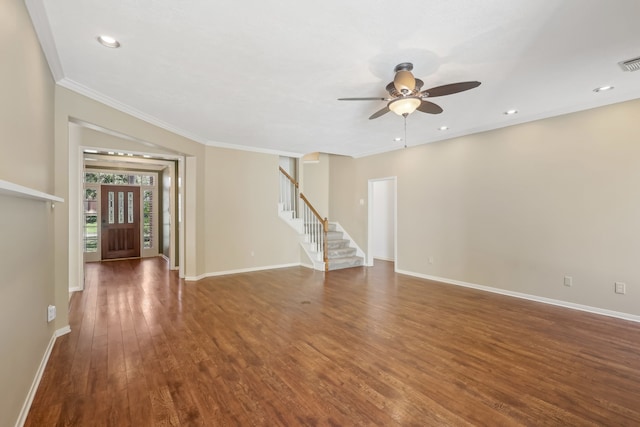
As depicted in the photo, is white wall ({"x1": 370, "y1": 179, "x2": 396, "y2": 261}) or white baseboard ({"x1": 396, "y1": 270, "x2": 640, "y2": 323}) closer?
white baseboard ({"x1": 396, "y1": 270, "x2": 640, "y2": 323})

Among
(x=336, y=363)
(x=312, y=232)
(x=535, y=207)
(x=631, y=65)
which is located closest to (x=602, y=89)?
(x=631, y=65)

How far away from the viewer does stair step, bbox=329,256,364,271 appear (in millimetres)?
6766

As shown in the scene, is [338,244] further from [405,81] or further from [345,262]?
[405,81]

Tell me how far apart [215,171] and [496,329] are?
18.0 ft

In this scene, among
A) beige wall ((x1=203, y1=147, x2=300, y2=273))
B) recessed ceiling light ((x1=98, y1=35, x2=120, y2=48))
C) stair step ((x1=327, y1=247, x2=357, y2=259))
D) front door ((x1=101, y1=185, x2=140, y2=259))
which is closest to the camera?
recessed ceiling light ((x1=98, y1=35, x2=120, y2=48))

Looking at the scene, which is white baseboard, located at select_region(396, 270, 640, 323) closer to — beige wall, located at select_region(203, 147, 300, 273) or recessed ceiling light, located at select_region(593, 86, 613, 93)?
recessed ceiling light, located at select_region(593, 86, 613, 93)

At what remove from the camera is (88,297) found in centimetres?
461

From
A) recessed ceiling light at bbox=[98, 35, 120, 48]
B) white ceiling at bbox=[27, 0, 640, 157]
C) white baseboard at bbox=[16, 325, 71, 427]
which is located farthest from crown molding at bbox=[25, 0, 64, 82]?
white baseboard at bbox=[16, 325, 71, 427]

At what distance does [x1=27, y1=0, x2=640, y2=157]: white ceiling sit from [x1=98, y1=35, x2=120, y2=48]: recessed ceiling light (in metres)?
0.06

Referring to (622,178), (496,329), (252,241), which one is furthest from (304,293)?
(622,178)

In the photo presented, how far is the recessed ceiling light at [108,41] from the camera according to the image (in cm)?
238

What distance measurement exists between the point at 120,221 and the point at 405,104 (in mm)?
8437

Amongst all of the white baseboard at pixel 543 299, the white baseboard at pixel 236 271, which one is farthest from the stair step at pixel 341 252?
the white baseboard at pixel 543 299

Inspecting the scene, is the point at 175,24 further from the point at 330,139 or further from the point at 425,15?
the point at 330,139
